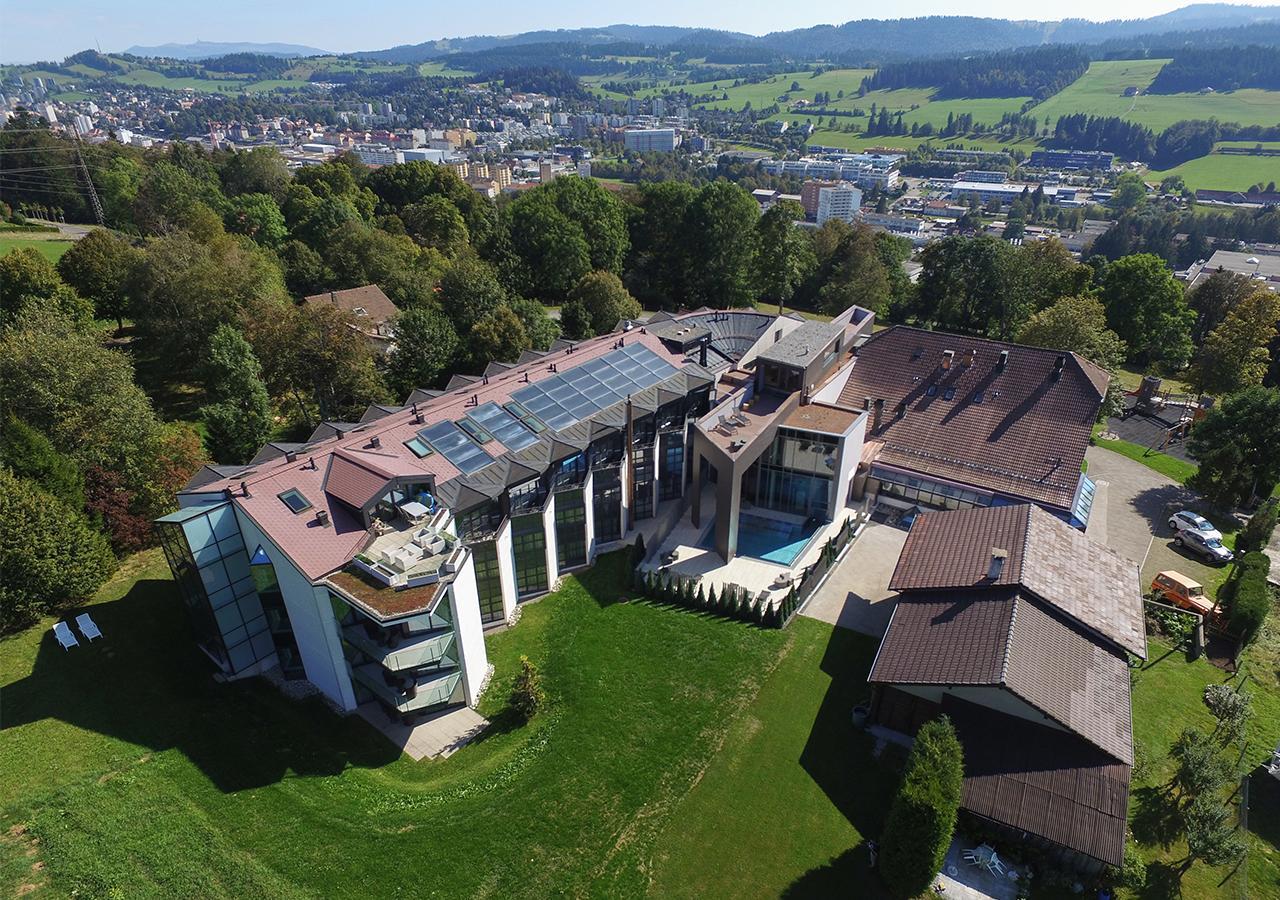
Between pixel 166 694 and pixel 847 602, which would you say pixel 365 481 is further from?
pixel 847 602

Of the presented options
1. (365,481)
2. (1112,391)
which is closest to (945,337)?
(1112,391)

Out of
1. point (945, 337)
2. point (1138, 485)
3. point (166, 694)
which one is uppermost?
point (945, 337)

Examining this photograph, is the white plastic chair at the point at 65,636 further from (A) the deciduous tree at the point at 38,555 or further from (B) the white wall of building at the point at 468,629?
(B) the white wall of building at the point at 468,629

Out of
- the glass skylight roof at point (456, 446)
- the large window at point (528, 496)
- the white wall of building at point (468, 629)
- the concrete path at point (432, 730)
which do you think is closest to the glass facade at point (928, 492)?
the large window at point (528, 496)

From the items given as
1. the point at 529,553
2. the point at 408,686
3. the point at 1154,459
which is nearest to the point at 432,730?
the point at 408,686

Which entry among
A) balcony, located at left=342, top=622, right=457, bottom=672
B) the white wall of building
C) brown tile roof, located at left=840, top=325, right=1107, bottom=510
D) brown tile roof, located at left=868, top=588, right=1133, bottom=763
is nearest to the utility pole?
balcony, located at left=342, top=622, right=457, bottom=672
